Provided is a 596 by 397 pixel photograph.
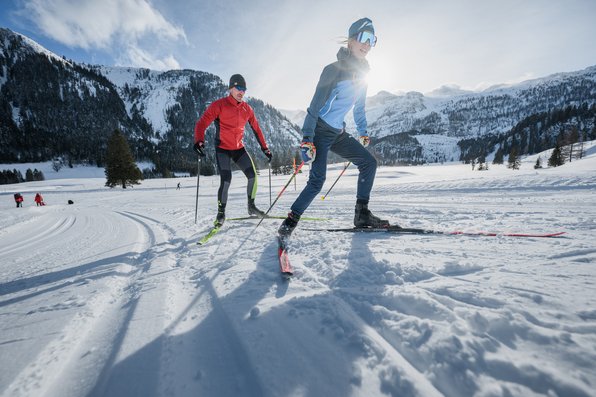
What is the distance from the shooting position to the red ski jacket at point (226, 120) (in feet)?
16.0

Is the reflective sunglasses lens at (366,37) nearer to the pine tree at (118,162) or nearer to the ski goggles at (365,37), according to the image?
the ski goggles at (365,37)

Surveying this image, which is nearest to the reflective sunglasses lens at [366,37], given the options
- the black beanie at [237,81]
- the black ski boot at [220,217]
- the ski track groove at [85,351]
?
the black beanie at [237,81]

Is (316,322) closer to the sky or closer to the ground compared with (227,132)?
closer to the ground

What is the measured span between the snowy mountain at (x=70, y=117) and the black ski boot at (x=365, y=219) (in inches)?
4717

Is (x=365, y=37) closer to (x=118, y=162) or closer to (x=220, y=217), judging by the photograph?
(x=220, y=217)

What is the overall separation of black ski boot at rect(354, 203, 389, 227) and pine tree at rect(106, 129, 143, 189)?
43.4m

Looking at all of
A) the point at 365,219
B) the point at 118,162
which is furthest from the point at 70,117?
the point at 365,219

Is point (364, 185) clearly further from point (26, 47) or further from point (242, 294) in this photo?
point (26, 47)

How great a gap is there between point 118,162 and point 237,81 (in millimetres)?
41747

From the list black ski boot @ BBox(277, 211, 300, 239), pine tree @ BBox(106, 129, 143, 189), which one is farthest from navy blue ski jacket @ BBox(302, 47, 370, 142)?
pine tree @ BBox(106, 129, 143, 189)

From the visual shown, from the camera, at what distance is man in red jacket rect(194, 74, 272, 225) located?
16.1 ft

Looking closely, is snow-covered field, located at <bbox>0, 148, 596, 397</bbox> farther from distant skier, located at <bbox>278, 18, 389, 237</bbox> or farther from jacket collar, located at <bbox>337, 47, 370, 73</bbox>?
jacket collar, located at <bbox>337, 47, 370, 73</bbox>

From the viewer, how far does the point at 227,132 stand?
5082mm

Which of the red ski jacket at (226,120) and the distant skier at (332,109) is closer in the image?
the distant skier at (332,109)
